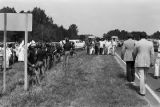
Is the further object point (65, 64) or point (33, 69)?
point (65, 64)

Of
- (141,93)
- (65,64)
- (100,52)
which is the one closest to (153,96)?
(141,93)

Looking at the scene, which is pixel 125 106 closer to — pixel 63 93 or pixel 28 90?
pixel 63 93

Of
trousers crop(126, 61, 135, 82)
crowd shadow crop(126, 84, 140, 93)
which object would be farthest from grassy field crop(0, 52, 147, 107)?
trousers crop(126, 61, 135, 82)

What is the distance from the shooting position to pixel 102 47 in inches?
1394

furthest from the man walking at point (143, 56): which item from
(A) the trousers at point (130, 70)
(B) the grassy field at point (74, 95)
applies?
(A) the trousers at point (130, 70)

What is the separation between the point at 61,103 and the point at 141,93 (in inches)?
107

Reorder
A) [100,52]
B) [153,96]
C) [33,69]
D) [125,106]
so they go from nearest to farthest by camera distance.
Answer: [125,106] → [153,96] → [33,69] → [100,52]

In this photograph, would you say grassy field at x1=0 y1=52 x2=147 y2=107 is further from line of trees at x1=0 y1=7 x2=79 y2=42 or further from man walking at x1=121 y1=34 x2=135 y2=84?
line of trees at x1=0 y1=7 x2=79 y2=42

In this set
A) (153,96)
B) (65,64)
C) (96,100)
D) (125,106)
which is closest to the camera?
(125,106)

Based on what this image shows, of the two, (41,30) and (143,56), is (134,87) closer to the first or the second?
(143,56)

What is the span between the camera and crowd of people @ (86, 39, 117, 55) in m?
34.7

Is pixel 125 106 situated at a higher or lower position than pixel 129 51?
lower

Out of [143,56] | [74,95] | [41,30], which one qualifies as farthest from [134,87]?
[41,30]

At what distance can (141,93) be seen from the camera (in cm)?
1068
